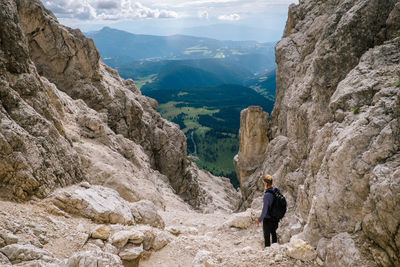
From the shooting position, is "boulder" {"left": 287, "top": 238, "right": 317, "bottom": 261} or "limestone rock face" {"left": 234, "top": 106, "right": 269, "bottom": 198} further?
"limestone rock face" {"left": 234, "top": 106, "right": 269, "bottom": 198}

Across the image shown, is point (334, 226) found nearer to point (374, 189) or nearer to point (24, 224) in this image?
point (374, 189)

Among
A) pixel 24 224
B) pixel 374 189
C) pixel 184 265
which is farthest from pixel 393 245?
pixel 24 224

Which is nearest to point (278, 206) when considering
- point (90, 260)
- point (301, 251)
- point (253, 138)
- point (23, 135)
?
point (301, 251)

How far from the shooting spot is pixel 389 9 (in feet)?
49.6

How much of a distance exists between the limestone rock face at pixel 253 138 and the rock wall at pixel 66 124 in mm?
13720

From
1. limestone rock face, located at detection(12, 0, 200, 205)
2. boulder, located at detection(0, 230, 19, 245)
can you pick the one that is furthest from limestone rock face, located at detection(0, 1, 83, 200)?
limestone rock face, located at detection(12, 0, 200, 205)

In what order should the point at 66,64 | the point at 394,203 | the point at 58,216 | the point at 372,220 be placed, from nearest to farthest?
1. the point at 394,203
2. the point at 372,220
3. the point at 58,216
4. the point at 66,64

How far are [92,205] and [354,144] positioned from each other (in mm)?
12416

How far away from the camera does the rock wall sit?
1275cm

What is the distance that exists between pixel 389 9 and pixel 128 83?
49.5 meters

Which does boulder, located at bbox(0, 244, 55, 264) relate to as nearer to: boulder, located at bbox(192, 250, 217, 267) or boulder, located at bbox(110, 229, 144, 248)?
boulder, located at bbox(110, 229, 144, 248)

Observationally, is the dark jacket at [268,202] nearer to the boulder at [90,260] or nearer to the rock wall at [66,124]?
the boulder at [90,260]

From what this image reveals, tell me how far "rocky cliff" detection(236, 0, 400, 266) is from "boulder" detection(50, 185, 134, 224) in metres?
8.81

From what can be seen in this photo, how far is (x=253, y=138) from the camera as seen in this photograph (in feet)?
169
